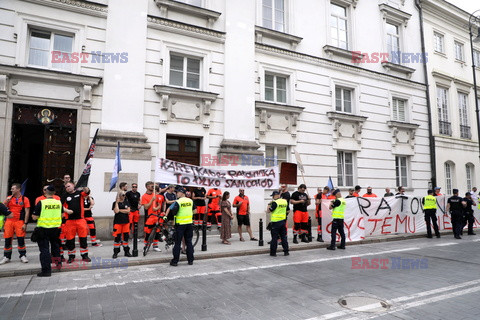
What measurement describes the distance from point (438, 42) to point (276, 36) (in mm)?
13117

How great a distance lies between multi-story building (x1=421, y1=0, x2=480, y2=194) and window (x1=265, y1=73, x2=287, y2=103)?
35.2 ft

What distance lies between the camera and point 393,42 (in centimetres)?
1808

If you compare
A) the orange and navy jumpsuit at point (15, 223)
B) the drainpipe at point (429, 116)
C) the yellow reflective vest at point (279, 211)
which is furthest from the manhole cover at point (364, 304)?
the drainpipe at point (429, 116)

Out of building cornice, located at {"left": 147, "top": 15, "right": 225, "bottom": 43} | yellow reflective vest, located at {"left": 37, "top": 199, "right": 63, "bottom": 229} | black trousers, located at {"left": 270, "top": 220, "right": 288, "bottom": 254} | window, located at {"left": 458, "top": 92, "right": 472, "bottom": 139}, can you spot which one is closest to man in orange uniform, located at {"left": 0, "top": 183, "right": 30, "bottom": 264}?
yellow reflective vest, located at {"left": 37, "top": 199, "right": 63, "bottom": 229}

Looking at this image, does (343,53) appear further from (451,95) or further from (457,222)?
(451,95)

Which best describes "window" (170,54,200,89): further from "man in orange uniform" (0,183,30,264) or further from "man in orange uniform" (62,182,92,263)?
"man in orange uniform" (0,183,30,264)

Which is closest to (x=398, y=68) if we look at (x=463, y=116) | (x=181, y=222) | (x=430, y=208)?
(x=463, y=116)

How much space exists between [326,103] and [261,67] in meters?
3.84

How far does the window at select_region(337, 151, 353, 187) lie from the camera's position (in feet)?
49.5

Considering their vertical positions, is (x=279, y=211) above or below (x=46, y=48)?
below

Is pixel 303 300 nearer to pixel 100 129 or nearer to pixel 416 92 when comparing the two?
pixel 100 129

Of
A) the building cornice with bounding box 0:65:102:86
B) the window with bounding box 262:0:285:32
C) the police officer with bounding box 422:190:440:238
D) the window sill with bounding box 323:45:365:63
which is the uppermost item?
the window with bounding box 262:0:285:32

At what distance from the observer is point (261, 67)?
13422 millimetres

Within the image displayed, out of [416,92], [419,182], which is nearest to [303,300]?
[419,182]
